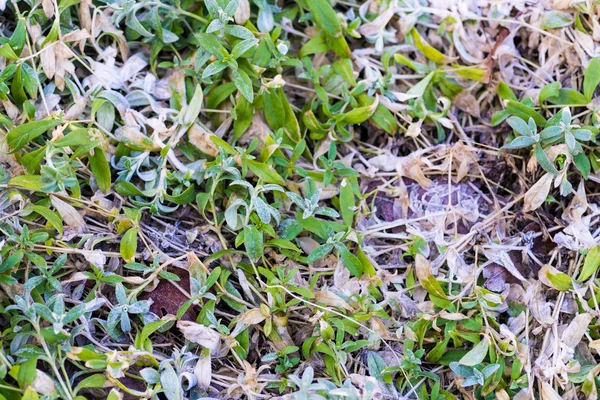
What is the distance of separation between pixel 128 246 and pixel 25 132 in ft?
1.55

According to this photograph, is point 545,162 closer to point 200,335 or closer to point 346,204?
point 346,204

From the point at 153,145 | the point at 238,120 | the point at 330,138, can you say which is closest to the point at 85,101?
the point at 153,145

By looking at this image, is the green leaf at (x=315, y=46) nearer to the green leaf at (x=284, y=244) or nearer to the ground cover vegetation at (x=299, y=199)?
the ground cover vegetation at (x=299, y=199)

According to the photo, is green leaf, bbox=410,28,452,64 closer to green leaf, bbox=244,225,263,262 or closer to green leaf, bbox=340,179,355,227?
green leaf, bbox=340,179,355,227

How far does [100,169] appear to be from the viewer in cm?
201

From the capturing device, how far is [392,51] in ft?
7.68

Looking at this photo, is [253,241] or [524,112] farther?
[524,112]

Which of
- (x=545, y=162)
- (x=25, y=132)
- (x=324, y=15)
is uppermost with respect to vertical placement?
(x=324, y=15)

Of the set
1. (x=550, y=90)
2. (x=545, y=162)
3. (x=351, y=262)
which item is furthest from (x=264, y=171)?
(x=550, y=90)

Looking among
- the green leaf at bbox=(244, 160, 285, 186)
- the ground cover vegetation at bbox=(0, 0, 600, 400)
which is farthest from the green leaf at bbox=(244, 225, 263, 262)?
the green leaf at bbox=(244, 160, 285, 186)

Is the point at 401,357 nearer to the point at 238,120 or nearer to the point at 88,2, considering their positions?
the point at 238,120

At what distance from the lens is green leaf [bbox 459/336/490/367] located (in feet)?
6.08

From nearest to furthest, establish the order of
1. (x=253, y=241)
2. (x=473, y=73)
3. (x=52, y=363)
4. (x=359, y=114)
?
(x=52, y=363) < (x=253, y=241) < (x=359, y=114) < (x=473, y=73)

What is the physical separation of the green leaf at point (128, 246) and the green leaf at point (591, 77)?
1.59 m
